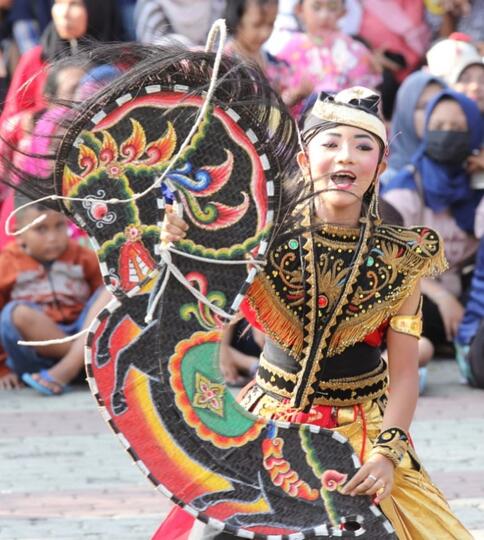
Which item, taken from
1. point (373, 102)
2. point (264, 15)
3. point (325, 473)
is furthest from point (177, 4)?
point (325, 473)

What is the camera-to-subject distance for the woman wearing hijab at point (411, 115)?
8594 millimetres

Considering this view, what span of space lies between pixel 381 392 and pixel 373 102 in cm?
83

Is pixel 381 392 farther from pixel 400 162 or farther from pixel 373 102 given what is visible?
pixel 400 162

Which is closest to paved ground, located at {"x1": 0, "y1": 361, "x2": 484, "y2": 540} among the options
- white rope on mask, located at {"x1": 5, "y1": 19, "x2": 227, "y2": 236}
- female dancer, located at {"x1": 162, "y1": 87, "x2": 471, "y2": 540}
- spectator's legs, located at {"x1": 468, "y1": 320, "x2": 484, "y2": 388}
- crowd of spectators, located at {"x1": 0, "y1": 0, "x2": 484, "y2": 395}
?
spectator's legs, located at {"x1": 468, "y1": 320, "x2": 484, "y2": 388}

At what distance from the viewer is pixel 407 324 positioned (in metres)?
4.04

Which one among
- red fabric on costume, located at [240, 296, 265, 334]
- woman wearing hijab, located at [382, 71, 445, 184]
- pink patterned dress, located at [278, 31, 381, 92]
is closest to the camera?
red fabric on costume, located at [240, 296, 265, 334]

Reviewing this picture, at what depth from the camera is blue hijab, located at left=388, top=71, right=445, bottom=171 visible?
862 cm

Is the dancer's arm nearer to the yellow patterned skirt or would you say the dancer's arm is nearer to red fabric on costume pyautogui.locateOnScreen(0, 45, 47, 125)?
the yellow patterned skirt

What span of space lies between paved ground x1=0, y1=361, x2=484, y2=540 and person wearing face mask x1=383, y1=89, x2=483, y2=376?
808 millimetres

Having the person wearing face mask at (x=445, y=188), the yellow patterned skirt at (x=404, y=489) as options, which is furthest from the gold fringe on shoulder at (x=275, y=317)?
the person wearing face mask at (x=445, y=188)

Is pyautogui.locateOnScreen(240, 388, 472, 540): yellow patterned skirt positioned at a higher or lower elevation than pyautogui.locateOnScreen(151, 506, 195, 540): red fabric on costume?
higher

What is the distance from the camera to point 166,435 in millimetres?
3605

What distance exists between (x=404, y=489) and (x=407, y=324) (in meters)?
0.47

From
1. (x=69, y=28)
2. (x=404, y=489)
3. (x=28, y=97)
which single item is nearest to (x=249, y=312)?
(x=404, y=489)
